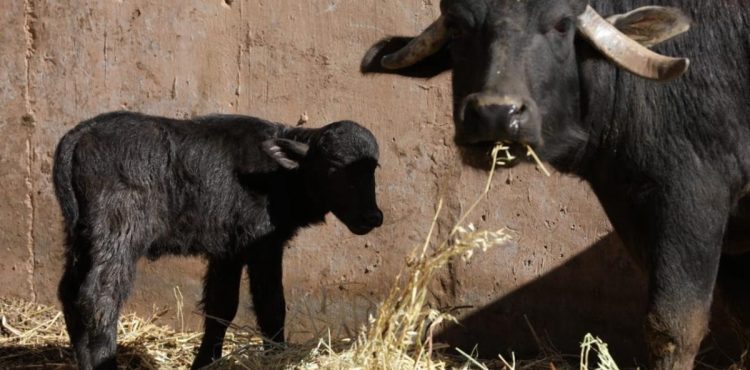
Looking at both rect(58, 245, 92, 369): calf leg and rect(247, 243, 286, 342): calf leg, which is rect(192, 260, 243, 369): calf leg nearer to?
rect(247, 243, 286, 342): calf leg

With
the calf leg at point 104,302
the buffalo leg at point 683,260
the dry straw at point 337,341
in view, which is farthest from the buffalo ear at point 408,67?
the calf leg at point 104,302

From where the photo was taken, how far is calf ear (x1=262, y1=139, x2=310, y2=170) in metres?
7.35

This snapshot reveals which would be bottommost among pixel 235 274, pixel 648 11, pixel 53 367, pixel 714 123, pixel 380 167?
pixel 53 367

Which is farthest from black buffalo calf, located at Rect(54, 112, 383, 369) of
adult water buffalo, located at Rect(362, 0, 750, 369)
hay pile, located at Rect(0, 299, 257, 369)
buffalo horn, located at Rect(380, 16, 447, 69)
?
adult water buffalo, located at Rect(362, 0, 750, 369)

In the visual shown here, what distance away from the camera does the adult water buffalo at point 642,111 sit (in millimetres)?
5188

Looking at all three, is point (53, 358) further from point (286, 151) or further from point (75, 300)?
point (286, 151)

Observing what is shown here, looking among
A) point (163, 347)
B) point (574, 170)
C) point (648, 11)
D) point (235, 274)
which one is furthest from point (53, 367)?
point (648, 11)

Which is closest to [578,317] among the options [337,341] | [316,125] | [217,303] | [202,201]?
[337,341]

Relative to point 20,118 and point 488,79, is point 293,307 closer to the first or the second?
point 20,118

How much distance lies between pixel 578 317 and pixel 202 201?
2.47 m

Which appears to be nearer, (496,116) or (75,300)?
(496,116)

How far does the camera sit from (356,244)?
8.04 meters

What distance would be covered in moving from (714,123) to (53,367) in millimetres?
4310

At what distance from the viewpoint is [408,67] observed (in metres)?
5.92
